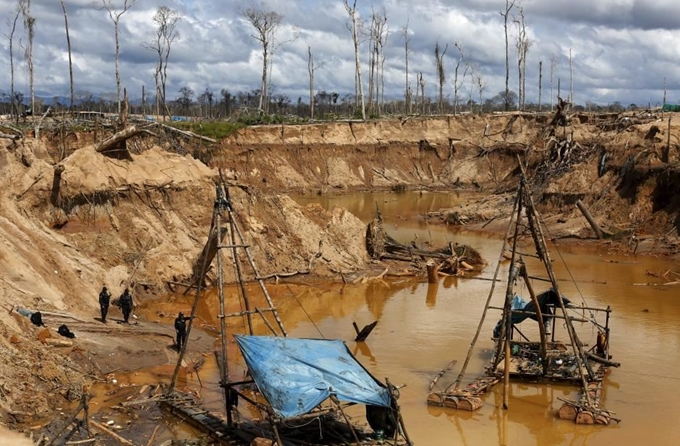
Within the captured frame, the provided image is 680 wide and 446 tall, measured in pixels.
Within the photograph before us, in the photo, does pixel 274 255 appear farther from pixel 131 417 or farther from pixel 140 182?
pixel 131 417

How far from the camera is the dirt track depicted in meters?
17.6

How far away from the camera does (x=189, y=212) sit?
28875mm

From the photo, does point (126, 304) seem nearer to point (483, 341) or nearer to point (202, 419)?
point (202, 419)

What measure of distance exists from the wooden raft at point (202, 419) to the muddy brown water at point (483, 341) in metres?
0.30

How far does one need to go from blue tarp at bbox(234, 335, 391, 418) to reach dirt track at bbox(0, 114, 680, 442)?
4285 millimetres

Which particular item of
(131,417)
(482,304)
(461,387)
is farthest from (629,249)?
(131,417)

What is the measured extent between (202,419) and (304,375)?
103 inches

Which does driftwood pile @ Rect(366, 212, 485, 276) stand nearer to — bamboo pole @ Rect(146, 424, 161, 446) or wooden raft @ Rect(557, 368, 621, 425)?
wooden raft @ Rect(557, 368, 621, 425)

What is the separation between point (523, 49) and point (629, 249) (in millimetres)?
39334

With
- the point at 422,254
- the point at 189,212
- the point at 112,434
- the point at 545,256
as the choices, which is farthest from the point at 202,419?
the point at 422,254

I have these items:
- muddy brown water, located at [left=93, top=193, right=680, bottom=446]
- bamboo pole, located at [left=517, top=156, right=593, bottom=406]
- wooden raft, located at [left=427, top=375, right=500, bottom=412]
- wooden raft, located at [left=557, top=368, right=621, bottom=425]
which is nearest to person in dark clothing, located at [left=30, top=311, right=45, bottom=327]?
muddy brown water, located at [left=93, top=193, right=680, bottom=446]

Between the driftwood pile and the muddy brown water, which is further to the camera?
the driftwood pile

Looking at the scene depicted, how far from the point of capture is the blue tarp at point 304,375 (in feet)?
41.9

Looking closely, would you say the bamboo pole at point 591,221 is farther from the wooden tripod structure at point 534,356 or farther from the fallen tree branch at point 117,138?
the fallen tree branch at point 117,138
